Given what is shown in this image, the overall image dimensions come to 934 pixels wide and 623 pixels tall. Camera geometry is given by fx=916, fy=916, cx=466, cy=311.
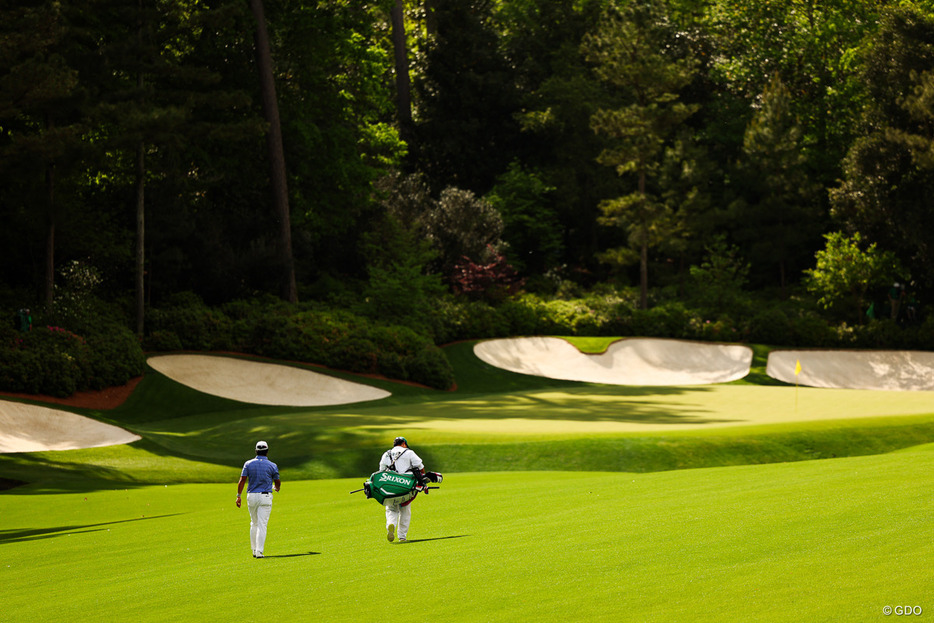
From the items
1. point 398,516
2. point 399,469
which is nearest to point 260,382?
point 398,516

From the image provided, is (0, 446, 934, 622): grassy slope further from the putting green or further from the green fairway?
the putting green

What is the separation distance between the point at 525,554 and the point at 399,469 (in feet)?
5.50

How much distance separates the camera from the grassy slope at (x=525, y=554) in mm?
6176

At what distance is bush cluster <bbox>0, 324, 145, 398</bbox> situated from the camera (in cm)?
2320

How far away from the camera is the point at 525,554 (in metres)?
8.13

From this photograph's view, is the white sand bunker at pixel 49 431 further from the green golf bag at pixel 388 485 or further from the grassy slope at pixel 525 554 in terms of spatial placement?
the green golf bag at pixel 388 485

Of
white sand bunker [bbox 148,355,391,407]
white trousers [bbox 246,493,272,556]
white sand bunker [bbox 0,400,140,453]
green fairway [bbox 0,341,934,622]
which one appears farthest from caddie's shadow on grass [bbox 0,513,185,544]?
white sand bunker [bbox 148,355,391,407]

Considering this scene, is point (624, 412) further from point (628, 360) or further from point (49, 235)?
point (49, 235)

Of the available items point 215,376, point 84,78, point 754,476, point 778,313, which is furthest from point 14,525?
point 778,313

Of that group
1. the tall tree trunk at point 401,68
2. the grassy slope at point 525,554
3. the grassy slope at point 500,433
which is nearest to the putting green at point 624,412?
the grassy slope at point 500,433

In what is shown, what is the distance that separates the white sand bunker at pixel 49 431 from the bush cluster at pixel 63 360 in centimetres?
243

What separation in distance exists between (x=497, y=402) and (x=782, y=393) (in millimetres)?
8168

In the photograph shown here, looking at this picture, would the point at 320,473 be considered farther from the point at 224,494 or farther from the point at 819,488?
the point at 819,488

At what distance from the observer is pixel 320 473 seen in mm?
17016
